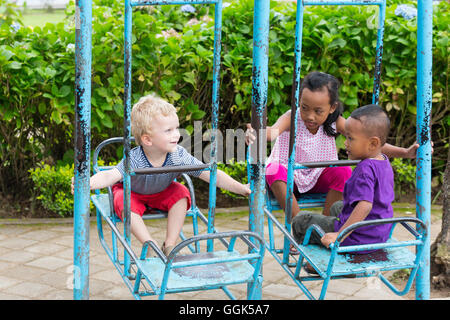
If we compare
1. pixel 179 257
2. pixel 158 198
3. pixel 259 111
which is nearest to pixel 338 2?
pixel 259 111

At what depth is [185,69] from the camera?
5.26m

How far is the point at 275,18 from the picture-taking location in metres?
5.44

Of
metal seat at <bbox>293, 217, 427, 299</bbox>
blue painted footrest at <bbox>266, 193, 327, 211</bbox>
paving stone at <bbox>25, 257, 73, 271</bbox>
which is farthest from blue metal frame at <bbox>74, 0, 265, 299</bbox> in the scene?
paving stone at <bbox>25, 257, 73, 271</bbox>

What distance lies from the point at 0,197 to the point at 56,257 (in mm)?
1232

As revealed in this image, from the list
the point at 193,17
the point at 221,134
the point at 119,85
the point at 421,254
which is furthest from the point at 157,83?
the point at 421,254

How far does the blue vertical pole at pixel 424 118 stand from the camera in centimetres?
328

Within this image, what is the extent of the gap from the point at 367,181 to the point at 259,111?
0.59 meters

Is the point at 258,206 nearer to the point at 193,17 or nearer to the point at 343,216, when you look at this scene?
the point at 343,216

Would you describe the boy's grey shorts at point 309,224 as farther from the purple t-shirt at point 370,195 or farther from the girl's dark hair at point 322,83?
the girl's dark hair at point 322,83

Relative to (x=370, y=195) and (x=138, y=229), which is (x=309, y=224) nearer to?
(x=370, y=195)

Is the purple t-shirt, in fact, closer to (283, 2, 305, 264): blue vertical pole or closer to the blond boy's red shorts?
(283, 2, 305, 264): blue vertical pole

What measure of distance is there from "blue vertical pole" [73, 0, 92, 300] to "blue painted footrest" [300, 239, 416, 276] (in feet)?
3.29

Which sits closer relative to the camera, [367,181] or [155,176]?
[367,181]

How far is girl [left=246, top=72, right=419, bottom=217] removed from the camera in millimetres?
3467
